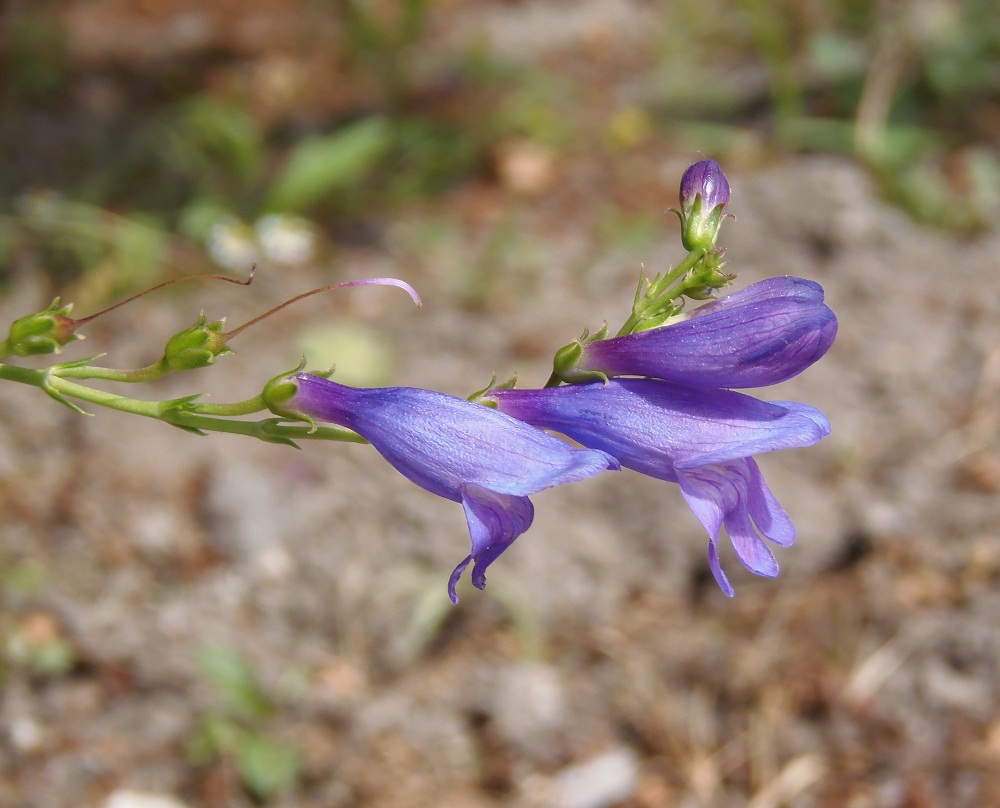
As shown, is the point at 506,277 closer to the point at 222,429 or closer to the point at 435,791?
the point at 435,791

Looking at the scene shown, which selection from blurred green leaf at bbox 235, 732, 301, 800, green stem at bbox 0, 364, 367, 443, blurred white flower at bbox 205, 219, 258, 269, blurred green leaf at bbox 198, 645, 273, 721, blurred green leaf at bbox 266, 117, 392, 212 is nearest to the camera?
green stem at bbox 0, 364, 367, 443

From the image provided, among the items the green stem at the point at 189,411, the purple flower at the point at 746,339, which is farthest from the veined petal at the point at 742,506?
the green stem at the point at 189,411

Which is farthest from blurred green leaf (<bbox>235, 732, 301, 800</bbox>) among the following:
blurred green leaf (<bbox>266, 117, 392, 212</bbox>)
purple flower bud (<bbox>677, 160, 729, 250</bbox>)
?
blurred green leaf (<bbox>266, 117, 392, 212</bbox>)

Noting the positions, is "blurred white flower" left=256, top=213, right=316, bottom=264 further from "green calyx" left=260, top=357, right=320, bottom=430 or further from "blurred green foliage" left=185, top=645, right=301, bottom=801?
"green calyx" left=260, top=357, right=320, bottom=430

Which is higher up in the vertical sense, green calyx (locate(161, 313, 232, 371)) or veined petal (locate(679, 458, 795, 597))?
green calyx (locate(161, 313, 232, 371))

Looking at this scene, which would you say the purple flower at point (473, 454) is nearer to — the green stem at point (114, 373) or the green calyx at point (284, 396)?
the green calyx at point (284, 396)

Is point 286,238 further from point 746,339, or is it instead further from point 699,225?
point 746,339
